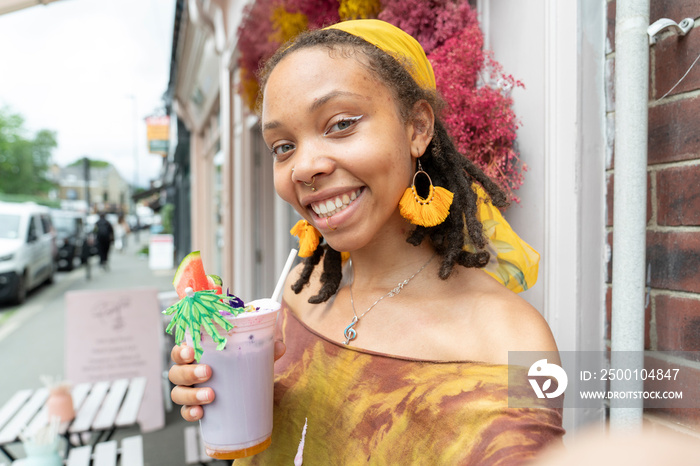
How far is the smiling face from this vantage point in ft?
3.67

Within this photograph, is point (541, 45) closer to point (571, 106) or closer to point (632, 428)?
point (571, 106)

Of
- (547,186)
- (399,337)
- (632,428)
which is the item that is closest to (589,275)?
(547,186)

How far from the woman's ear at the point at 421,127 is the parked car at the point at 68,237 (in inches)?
612

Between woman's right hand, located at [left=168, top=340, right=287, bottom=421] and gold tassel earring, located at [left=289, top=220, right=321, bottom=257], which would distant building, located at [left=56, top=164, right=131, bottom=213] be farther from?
woman's right hand, located at [left=168, top=340, right=287, bottom=421]

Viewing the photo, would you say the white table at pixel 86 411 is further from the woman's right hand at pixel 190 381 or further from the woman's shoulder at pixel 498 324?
the woman's shoulder at pixel 498 324

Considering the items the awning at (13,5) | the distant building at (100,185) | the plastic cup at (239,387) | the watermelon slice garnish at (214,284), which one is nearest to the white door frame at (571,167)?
the plastic cup at (239,387)

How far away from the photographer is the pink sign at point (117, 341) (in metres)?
4.25

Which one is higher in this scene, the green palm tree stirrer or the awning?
the awning

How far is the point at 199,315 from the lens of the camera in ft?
3.44

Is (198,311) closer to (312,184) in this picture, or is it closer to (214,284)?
(214,284)

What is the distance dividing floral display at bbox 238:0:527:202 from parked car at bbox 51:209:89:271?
598 inches

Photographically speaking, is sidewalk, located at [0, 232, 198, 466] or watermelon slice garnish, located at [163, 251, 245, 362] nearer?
watermelon slice garnish, located at [163, 251, 245, 362]

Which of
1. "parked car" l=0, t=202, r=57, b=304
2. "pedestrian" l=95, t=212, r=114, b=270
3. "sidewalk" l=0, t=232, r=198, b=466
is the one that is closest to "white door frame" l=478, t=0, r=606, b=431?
"sidewalk" l=0, t=232, r=198, b=466

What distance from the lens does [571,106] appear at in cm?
151
